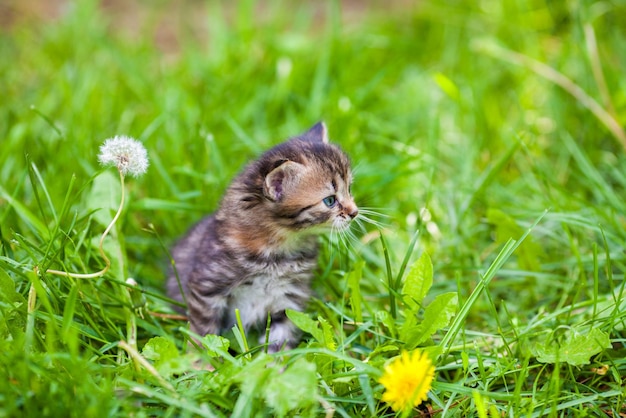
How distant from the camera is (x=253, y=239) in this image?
3168 millimetres

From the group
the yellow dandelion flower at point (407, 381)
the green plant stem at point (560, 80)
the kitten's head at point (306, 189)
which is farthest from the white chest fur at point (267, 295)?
the green plant stem at point (560, 80)

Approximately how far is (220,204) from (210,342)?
0.87m

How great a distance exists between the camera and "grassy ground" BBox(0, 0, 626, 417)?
264cm

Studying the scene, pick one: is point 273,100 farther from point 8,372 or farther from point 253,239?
point 8,372

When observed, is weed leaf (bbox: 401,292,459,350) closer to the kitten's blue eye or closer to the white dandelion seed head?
the kitten's blue eye

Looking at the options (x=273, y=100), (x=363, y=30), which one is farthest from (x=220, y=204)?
(x=363, y=30)

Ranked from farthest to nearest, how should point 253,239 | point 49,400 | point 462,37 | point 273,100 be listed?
point 462,37 → point 273,100 → point 253,239 → point 49,400

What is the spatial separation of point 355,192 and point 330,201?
1.23 metres

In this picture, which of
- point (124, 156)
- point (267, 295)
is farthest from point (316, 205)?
point (124, 156)

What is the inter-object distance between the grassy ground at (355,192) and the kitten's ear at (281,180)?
54 centimetres

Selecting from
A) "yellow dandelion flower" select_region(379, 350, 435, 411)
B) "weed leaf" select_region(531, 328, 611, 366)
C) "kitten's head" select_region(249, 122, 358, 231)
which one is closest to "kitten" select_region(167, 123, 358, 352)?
"kitten's head" select_region(249, 122, 358, 231)

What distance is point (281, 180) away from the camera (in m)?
3.06

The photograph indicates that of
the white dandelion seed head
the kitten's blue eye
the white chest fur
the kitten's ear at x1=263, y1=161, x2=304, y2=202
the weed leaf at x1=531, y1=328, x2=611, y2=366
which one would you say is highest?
the white dandelion seed head

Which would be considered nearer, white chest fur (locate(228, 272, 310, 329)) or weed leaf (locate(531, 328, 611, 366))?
weed leaf (locate(531, 328, 611, 366))
